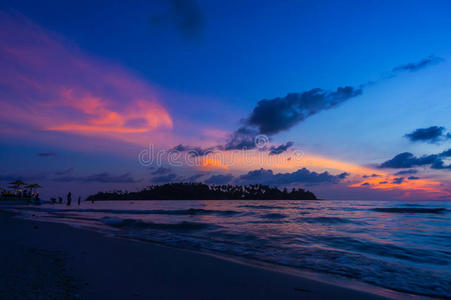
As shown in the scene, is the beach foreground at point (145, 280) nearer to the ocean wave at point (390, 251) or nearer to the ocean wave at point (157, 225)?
the ocean wave at point (390, 251)

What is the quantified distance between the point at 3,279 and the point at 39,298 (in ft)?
3.61

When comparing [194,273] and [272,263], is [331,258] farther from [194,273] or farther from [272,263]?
[194,273]

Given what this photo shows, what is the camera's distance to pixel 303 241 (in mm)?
10492

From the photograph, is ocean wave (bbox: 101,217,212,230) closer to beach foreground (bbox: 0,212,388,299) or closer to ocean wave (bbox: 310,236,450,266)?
A: ocean wave (bbox: 310,236,450,266)

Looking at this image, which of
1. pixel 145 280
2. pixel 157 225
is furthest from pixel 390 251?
pixel 157 225

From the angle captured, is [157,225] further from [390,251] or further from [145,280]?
[390,251]

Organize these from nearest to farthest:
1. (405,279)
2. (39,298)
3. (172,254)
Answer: (39,298) → (405,279) → (172,254)

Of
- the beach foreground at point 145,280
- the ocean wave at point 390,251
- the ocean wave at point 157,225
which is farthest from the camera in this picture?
the ocean wave at point 157,225

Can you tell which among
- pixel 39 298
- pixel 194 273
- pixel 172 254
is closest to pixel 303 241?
pixel 172 254

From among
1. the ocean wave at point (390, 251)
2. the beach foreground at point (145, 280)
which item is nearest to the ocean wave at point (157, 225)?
the ocean wave at point (390, 251)

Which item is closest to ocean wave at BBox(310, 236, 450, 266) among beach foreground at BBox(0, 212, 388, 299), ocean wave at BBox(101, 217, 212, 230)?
beach foreground at BBox(0, 212, 388, 299)

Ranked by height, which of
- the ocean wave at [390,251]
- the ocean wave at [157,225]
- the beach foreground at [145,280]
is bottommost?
the ocean wave at [157,225]

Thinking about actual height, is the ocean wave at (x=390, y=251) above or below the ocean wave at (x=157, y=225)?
above

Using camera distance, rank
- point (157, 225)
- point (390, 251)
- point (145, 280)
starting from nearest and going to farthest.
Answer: point (145, 280), point (390, 251), point (157, 225)
